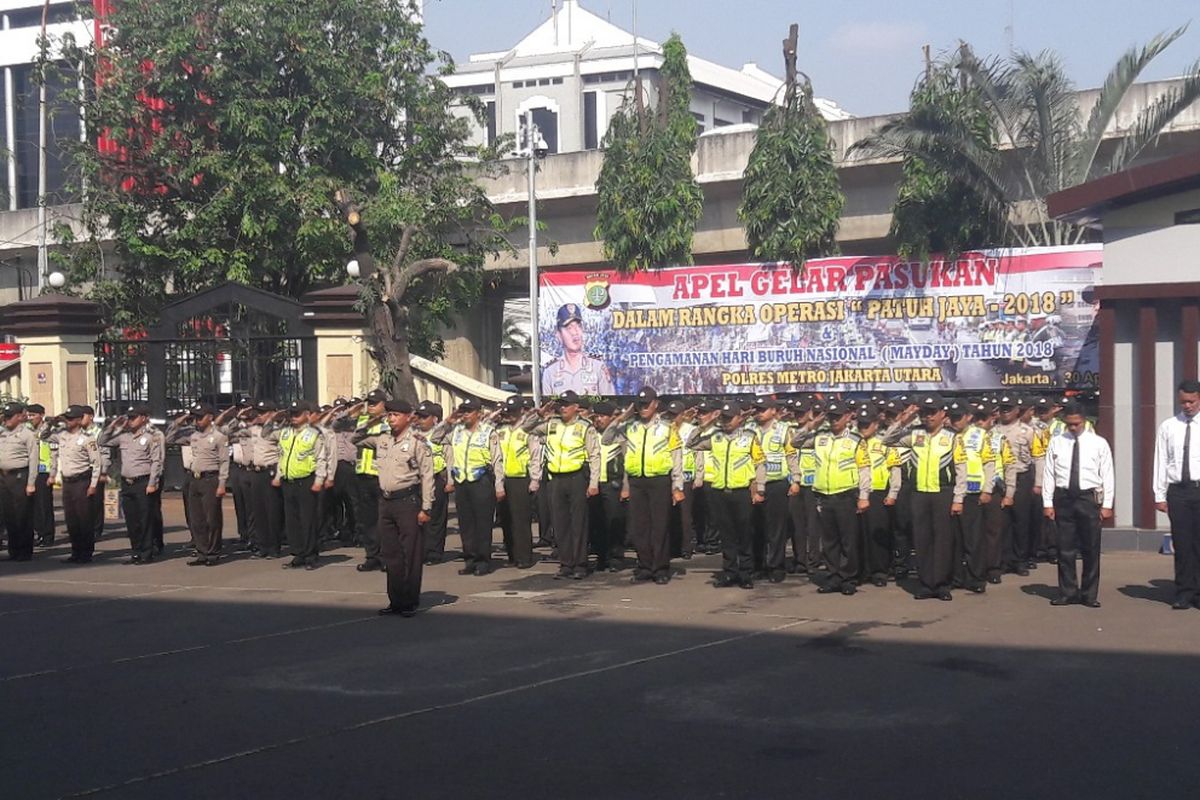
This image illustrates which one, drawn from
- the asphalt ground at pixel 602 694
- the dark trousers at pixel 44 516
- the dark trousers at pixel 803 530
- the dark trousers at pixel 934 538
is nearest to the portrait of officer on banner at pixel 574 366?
the dark trousers at pixel 44 516

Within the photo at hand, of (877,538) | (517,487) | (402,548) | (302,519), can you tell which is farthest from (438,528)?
(877,538)

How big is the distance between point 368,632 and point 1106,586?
6.73 metres

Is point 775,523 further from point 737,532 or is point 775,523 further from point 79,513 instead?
point 79,513

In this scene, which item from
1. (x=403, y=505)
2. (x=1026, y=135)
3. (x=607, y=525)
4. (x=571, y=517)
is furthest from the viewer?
(x=1026, y=135)

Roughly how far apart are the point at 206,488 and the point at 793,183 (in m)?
12.2

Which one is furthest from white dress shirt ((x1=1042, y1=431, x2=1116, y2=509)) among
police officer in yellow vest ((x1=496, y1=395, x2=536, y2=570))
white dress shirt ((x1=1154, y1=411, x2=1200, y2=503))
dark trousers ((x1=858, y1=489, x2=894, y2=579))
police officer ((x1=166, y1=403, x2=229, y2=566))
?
police officer ((x1=166, y1=403, x2=229, y2=566))

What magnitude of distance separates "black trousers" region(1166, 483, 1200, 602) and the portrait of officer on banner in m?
13.8

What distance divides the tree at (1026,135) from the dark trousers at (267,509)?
10287mm

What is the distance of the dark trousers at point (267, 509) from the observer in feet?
54.4

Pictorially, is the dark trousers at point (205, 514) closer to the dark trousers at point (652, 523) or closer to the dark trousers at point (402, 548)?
the dark trousers at point (402, 548)

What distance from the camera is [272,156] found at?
24234 mm

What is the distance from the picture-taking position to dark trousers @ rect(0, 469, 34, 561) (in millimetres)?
16859

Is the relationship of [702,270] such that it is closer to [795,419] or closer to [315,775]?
[795,419]

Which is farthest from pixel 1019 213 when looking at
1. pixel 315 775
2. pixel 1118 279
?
pixel 315 775
